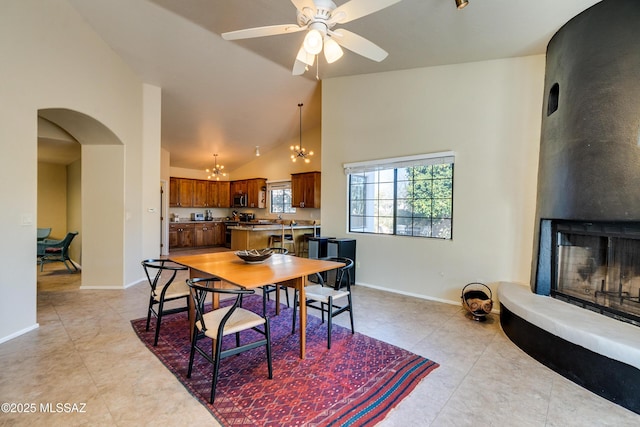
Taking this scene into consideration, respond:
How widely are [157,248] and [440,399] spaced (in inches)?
205

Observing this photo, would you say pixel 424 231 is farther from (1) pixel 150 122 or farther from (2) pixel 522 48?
(1) pixel 150 122

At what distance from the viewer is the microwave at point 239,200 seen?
9.78 metres

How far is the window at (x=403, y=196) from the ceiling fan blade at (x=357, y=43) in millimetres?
1996

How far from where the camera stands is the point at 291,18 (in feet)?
11.4

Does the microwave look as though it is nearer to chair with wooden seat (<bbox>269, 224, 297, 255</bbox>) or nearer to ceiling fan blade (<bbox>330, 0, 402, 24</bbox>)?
chair with wooden seat (<bbox>269, 224, 297, 255</bbox>)

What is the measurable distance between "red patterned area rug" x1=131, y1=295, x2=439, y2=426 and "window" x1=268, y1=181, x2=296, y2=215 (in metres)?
6.25

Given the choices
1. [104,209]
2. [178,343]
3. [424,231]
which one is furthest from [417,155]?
[104,209]

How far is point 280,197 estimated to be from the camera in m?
9.27

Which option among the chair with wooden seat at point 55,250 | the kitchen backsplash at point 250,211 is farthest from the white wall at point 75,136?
the kitchen backsplash at point 250,211

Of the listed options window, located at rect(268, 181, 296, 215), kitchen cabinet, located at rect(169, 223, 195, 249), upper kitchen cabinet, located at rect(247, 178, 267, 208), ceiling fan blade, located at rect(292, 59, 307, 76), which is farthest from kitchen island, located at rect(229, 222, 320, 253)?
ceiling fan blade, located at rect(292, 59, 307, 76)

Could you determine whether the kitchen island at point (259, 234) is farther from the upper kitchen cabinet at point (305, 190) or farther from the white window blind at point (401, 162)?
the white window blind at point (401, 162)

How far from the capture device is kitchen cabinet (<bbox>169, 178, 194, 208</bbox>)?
9156 millimetres

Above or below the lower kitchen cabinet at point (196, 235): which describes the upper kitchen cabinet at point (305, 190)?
above

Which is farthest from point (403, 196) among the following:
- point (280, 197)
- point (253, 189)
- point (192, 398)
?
point (253, 189)
